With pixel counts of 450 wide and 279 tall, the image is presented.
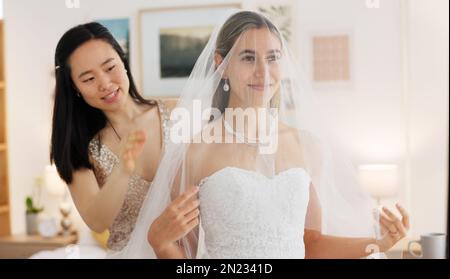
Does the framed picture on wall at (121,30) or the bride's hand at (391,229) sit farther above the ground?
the framed picture on wall at (121,30)

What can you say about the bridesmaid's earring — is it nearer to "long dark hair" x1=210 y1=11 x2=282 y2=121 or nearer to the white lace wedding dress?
"long dark hair" x1=210 y1=11 x2=282 y2=121

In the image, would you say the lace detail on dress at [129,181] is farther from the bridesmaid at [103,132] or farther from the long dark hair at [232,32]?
the long dark hair at [232,32]

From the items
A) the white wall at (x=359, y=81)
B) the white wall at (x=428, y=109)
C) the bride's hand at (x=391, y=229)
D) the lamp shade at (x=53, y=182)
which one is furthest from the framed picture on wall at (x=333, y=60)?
the lamp shade at (x=53, y=182)

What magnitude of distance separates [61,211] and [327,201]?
21.0 inches

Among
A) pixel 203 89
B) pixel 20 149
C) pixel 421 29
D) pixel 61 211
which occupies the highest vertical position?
pixel 421 29

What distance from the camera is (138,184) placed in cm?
122

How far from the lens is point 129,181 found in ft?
3.99

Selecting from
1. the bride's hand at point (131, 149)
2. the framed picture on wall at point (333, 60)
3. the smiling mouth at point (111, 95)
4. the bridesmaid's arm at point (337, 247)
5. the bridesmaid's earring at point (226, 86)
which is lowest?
the bridesmaid's arm at point (337, 247)

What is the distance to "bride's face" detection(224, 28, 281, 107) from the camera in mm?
1183

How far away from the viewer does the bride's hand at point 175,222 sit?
118cm

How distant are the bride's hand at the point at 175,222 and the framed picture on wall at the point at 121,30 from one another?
30cm

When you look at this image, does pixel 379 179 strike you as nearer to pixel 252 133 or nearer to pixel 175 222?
pixel 252 133

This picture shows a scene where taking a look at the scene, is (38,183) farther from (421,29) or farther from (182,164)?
(421,29)
